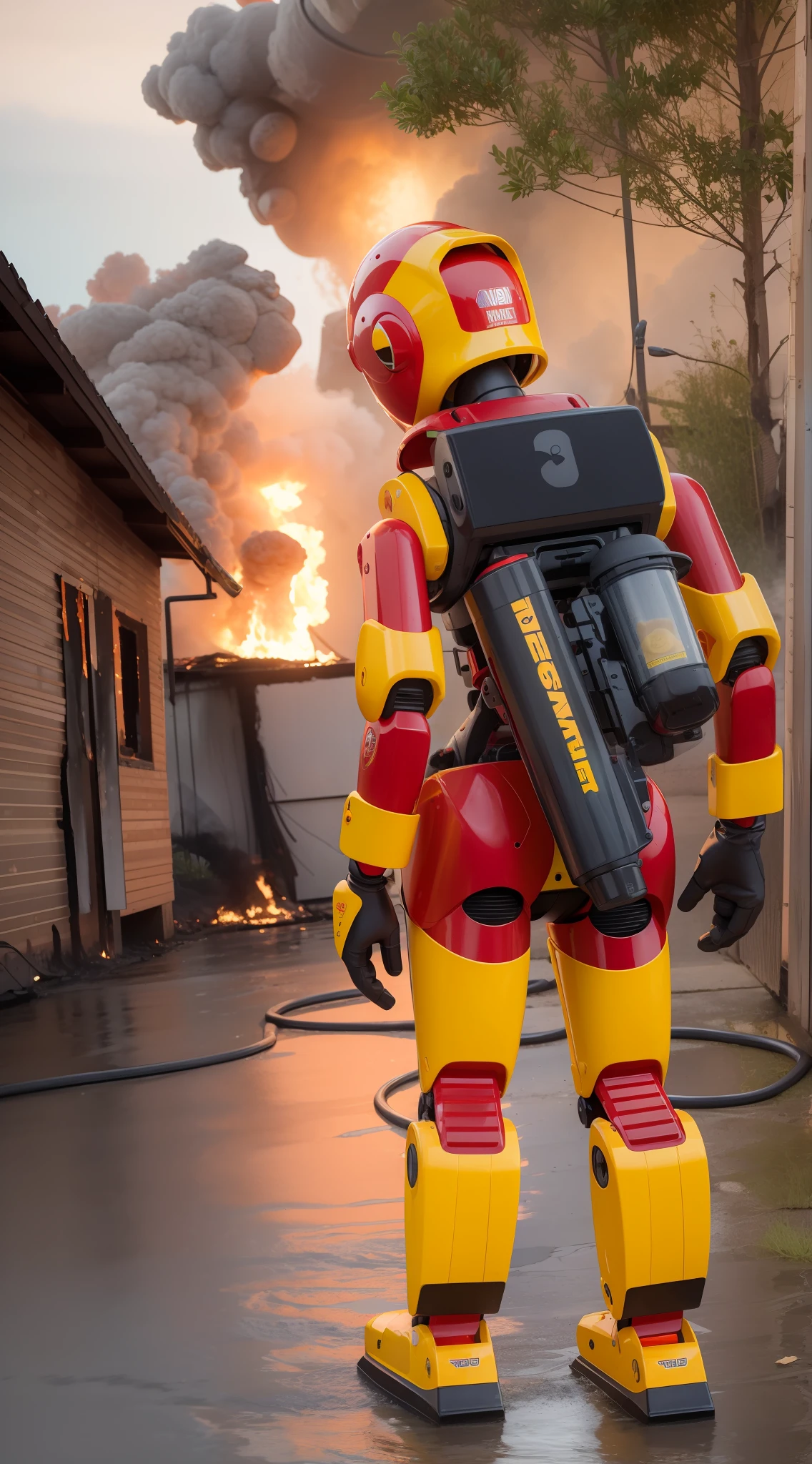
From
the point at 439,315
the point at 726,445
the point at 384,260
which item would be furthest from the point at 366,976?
the point at 726,445

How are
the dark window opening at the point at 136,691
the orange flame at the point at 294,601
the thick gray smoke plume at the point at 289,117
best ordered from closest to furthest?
the dark window opening at the point at 136,691
the orange flame at the point at 294,601
the thick gray smoke plume at the point at 289,117

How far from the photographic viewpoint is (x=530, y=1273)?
104 inches

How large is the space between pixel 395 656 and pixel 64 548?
7369 mm

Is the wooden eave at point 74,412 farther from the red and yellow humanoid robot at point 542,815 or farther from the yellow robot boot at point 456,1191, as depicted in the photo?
the yellow robot boot at point 456,1191

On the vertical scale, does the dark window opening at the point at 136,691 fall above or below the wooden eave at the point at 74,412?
below

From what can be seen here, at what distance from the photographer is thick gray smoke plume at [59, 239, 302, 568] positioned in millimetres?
32375

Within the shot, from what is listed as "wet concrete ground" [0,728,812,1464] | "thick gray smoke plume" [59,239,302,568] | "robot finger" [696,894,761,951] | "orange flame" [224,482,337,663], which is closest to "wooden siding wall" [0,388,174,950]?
"wet concrete ground" [0,728,812,1464]

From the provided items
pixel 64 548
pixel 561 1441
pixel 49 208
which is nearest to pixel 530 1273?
pixel 561 1441

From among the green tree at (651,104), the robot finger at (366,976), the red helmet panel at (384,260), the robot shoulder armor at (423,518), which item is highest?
the green tree at (651,104)

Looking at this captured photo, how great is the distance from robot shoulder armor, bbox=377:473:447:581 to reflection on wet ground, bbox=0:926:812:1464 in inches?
62.1

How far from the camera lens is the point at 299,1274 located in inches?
105

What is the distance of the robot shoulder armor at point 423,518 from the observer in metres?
2.12

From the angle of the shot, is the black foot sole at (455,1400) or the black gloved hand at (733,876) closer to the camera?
the black foot sole at (455,1400)

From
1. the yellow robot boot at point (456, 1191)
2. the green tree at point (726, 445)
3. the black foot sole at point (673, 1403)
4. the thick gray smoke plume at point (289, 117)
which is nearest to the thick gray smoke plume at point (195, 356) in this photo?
the thick gray smoke plume at point (289, 117)
